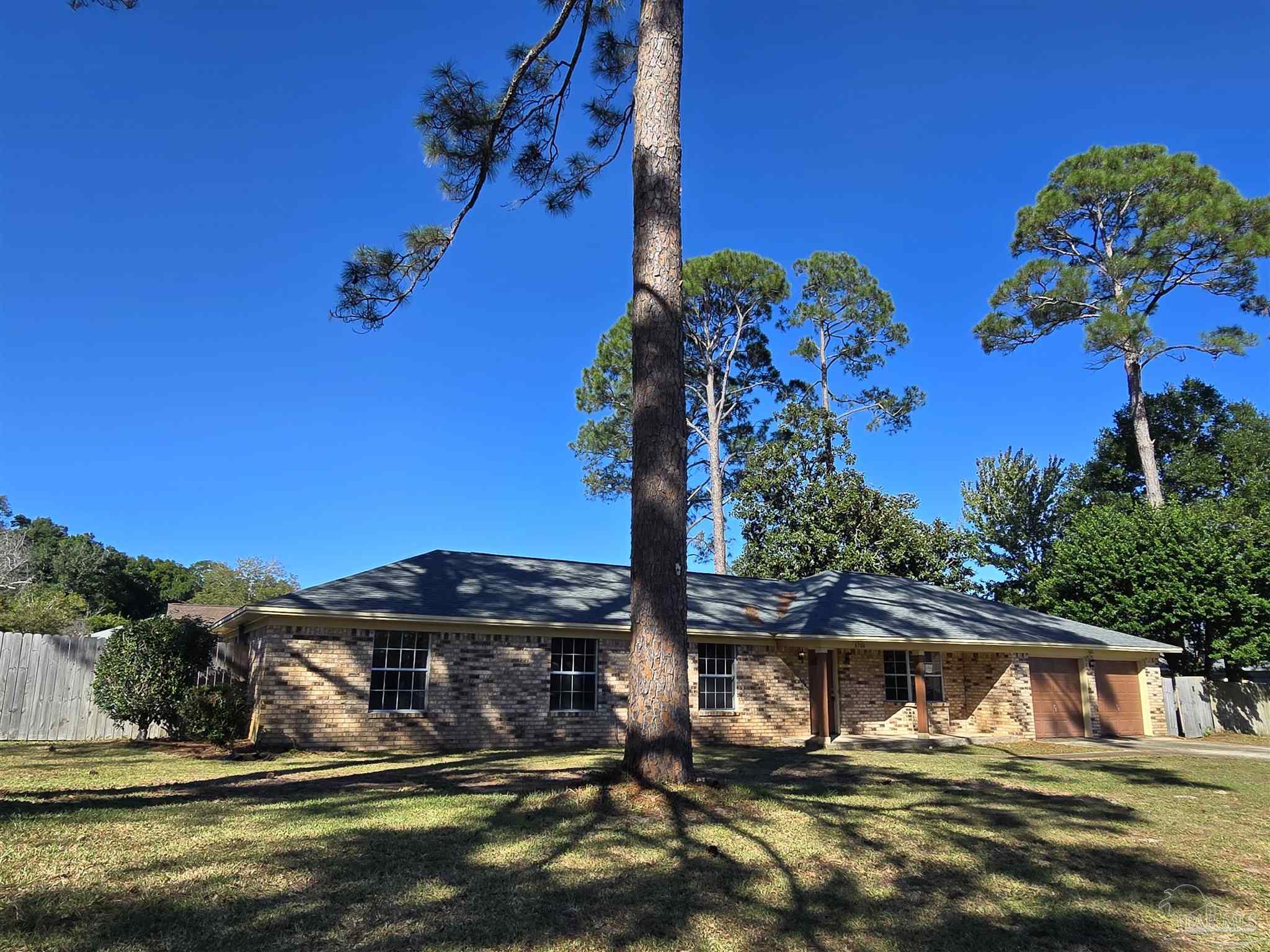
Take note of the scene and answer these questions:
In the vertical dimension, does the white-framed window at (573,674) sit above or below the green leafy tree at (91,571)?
below

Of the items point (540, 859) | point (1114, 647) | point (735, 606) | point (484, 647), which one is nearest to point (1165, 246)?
point (1114, 647)

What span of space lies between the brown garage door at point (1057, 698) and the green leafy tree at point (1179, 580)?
4583mm

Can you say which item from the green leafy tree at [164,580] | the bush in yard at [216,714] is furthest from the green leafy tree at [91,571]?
the bush in yard at [216,714]

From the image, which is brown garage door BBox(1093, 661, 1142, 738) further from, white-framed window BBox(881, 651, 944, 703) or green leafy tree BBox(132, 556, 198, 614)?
green leafy tree BBox(132, 556, 198, 614)

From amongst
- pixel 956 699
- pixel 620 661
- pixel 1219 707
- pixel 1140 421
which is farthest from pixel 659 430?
pixel 1140 421

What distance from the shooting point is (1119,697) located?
62.0 ft

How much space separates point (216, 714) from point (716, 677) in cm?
948

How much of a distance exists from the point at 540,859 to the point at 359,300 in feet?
25.8

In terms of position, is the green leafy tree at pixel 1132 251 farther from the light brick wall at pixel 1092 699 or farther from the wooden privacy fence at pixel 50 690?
the wooden privacy fence at pixel 50 690

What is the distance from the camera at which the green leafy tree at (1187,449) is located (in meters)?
30.6

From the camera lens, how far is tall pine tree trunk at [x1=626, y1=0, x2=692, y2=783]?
7293 millimetres

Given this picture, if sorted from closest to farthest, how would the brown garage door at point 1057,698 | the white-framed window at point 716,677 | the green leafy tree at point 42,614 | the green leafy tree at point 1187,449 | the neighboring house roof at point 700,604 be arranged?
the neighboring house roof at point 700,604 → the white-framed window at point 716,677 → the brown garage door at point 1057,698 → the green leafy tree at point 42,614 → the green leafy tree at point 1187,449

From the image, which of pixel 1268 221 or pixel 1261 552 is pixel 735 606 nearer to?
pixel 1261 552

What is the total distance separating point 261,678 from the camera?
13.2 m
